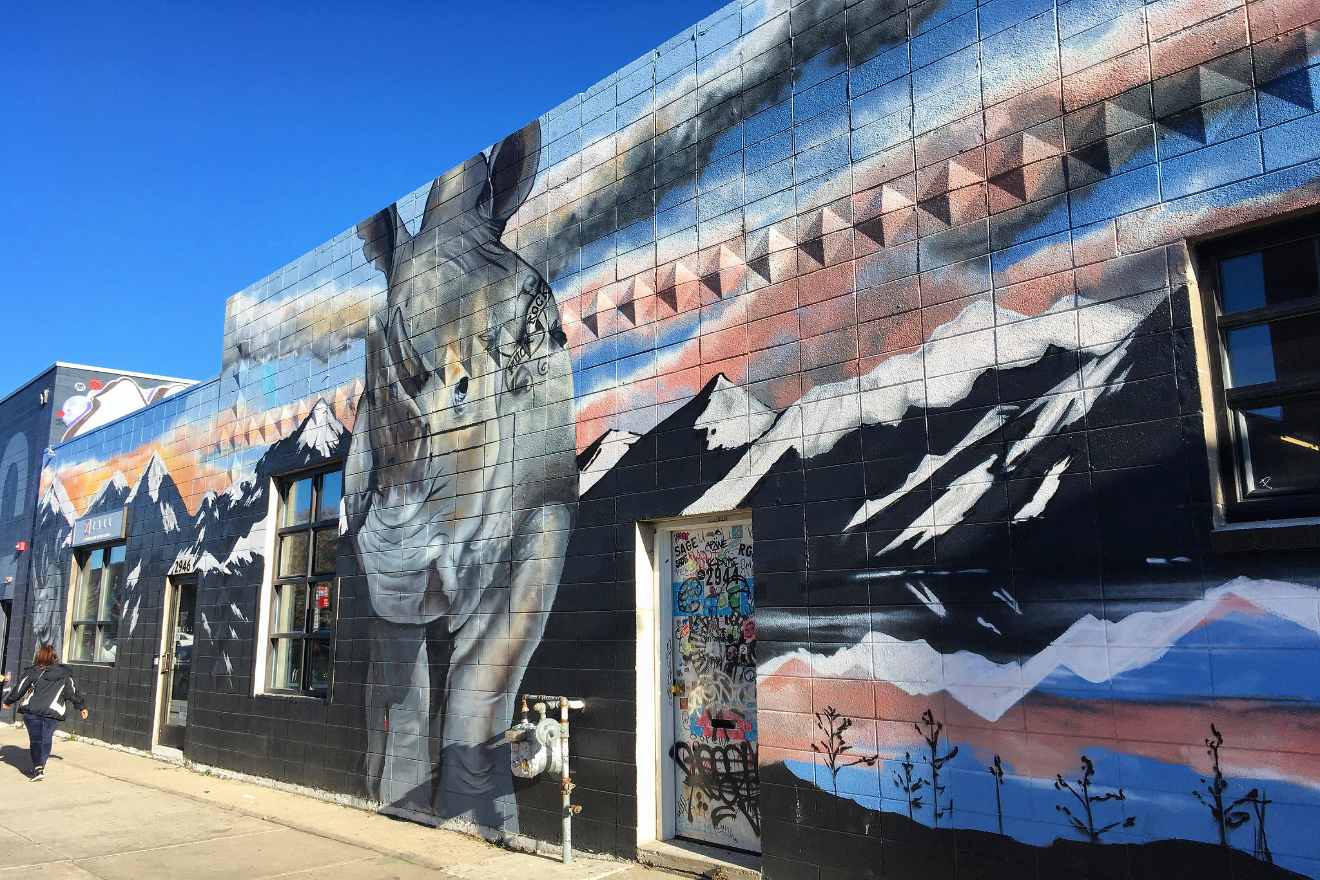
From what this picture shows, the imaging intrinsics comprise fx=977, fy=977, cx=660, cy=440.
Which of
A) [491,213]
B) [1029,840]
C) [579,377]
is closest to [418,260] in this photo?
[491,213]

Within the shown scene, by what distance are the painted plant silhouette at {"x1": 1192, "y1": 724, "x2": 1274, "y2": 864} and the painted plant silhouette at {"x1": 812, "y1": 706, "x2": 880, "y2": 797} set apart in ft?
5.70

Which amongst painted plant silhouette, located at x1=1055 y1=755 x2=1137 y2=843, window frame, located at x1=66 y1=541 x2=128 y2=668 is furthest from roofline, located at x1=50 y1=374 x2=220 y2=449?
painted plant silhouette, located at x1=1055 y1=755 x2=1137 y2=843

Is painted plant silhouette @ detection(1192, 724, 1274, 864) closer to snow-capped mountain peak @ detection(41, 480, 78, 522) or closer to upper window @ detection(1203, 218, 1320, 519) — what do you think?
upper window @ detection(1203, 218, 1320, 519)

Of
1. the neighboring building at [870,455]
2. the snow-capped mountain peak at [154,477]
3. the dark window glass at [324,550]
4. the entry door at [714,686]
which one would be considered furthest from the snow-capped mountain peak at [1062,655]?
the snow-capped mountain peak at [154,477]

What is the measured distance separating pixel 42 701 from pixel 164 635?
1.93m

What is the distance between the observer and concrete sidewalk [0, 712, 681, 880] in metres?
6.87

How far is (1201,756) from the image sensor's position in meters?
4.19

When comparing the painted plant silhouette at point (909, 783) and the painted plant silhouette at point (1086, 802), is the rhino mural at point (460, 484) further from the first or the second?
the painted plant silhouette at point (1086, 802)

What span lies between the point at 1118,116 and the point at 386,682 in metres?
7.41

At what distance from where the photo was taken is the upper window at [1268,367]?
4.22 meters

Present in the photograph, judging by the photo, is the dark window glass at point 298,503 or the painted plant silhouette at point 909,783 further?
the dark window glass at point 298,503

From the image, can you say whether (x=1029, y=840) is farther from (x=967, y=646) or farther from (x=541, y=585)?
(x=541, y=585)

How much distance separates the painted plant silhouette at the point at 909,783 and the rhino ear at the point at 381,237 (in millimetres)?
7084

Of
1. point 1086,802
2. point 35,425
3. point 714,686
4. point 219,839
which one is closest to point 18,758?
point 219,839
